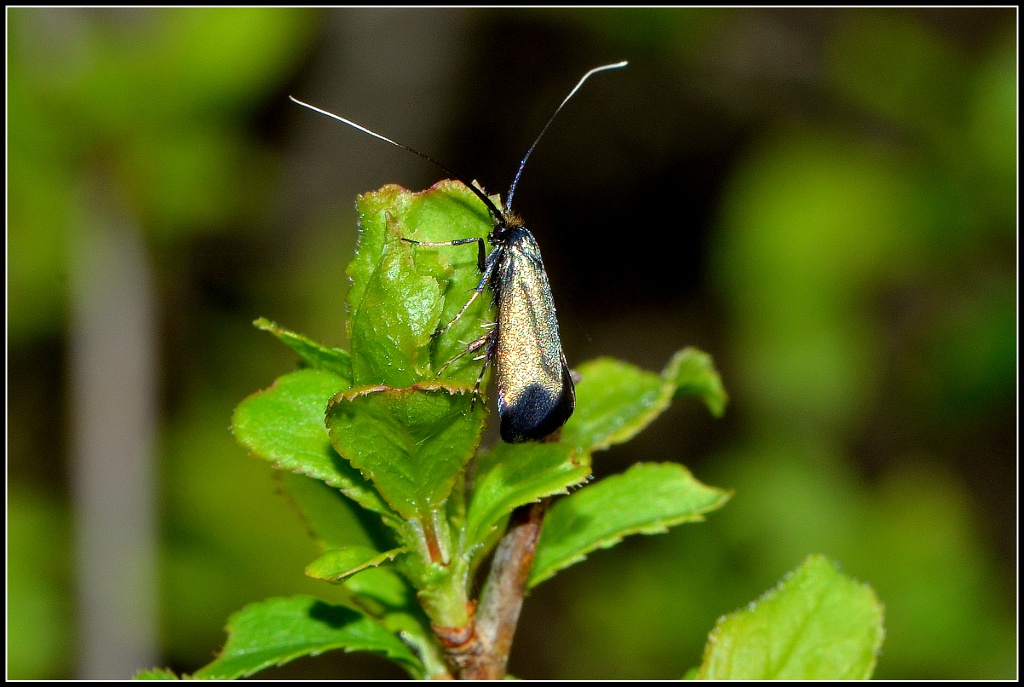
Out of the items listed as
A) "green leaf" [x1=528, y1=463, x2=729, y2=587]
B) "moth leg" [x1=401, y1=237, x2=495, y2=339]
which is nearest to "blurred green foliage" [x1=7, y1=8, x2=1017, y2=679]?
"green leaf" [x1=528, y1=463, x2=729, y2=587]

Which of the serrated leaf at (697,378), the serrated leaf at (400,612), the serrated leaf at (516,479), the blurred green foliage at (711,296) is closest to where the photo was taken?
the serrated leaf at (516,479)

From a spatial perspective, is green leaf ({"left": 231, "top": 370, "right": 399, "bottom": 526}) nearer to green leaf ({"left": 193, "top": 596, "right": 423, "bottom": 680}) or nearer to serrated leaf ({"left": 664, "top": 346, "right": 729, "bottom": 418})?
green leaf ({"left": 193, "top": 596, "right": 423, "bottom": 680})

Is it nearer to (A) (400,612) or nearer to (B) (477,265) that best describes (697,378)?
(B) (477,265)

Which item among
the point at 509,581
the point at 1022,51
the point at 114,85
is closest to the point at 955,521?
the point at 1022,51

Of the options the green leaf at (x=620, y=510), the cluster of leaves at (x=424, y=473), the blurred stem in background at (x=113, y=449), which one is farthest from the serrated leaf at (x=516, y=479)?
the blurred stem in background at (x=113, y=449)

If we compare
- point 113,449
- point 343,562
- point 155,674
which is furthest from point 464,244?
point 113,449

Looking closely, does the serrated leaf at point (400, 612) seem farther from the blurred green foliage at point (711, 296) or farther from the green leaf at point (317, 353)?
the blurred green foliage at point (711, 296)

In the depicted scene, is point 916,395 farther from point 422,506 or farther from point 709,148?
point 422,506

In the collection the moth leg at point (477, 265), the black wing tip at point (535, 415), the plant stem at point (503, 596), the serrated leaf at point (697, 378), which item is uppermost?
the moth leg at point (477, 265)
